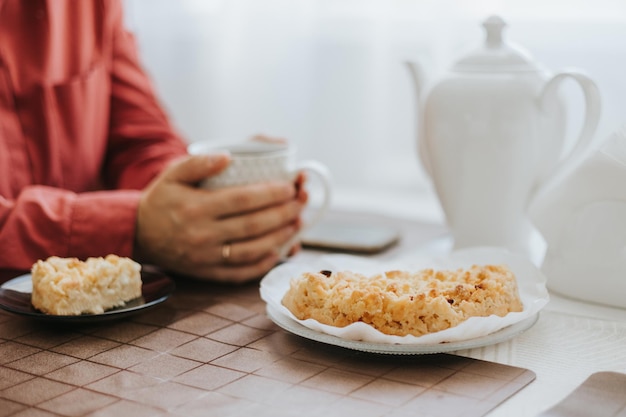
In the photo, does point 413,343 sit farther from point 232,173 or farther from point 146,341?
point 232,173

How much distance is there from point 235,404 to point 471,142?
556mm

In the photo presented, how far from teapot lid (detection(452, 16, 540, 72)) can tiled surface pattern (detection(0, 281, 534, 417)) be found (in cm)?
46

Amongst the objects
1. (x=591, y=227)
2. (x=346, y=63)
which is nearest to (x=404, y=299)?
(x=591, y=227)

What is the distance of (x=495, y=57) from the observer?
3.55ft

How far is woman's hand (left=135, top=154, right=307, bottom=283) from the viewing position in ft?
3.37

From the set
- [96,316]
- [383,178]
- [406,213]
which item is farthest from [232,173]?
[383,178]

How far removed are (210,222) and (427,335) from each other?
39 centimetres

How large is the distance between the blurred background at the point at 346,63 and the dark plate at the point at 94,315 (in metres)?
0.62

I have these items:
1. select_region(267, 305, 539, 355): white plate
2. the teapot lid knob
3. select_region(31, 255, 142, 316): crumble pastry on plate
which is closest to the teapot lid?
the teapot lid knob

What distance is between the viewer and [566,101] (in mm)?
1091

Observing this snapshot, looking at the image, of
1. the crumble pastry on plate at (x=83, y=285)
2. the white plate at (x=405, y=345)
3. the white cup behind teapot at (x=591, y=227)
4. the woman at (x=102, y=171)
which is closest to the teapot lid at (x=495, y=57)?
the white cup behind teapot at (x=591, y=227)

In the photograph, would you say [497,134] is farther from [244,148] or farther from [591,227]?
[244,148]

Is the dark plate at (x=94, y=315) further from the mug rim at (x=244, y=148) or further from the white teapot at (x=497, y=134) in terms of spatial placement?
the white teapot at (x=497, y=134)

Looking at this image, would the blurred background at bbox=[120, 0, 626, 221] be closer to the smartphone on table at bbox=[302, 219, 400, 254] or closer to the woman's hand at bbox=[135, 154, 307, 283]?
the smartphone on table at bbox=[302, 219, 400, 254]
